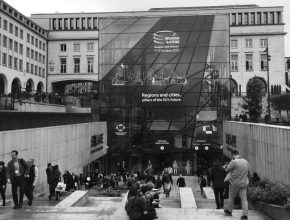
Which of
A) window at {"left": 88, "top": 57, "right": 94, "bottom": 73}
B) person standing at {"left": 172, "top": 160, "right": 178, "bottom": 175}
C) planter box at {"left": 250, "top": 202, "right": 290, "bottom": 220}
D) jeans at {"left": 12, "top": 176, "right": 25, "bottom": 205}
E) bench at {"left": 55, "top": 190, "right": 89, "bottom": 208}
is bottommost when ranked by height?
person standing at {"left": 172, "top": 160, "right": 178, "bottom": 175}

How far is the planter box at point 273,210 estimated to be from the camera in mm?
8805

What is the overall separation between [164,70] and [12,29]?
26.6 metres

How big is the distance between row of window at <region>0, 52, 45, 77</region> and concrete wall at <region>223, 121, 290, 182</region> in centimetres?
3551

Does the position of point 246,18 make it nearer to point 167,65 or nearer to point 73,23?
point 73,23

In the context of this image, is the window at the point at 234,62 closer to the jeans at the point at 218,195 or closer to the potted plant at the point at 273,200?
the jeans at the point at 218,195

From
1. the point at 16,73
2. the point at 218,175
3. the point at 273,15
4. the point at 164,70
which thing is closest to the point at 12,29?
the point at 16,73

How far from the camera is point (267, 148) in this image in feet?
61.9

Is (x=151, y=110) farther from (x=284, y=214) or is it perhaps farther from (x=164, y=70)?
(x=284, y=214)

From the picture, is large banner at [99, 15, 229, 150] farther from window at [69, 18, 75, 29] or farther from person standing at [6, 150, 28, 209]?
window at [69, 18, 75, 29]

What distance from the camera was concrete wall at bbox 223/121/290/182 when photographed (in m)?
15.8

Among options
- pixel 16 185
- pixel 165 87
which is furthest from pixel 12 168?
pixel 165 87

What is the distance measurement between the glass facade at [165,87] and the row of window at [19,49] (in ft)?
63.1

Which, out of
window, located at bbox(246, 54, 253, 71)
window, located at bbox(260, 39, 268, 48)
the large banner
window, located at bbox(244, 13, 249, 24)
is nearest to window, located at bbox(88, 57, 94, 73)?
window, located at bbox(246, 54, 253, 71)

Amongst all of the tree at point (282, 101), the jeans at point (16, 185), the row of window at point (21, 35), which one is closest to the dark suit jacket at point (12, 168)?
the jeans at point (16, 185)
